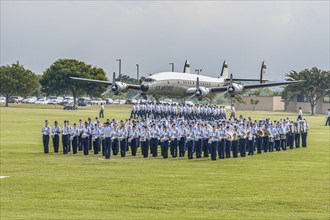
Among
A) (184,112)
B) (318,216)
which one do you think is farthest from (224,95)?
(318,216)

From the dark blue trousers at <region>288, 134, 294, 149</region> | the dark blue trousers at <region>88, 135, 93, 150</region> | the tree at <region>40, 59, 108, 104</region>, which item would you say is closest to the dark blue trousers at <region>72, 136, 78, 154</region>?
the dark blue trousers at <region>88, 135, 93, 150</region>

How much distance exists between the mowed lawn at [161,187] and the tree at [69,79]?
79.3 metres

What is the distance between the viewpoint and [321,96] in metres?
127

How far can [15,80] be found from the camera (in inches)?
4702

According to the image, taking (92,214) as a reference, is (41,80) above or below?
above

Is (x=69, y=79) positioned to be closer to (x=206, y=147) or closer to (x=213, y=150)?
(x=206, y=147)

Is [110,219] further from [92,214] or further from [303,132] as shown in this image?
[303,132]

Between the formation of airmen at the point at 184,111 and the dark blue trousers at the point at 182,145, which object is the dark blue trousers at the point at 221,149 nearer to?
the dark blue trousers at the point at 182,145

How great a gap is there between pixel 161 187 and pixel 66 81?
95614mm

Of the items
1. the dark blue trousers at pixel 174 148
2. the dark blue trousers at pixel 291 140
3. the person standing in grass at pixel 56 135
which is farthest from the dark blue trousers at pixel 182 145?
the dark blue trousers at pixel 291 140

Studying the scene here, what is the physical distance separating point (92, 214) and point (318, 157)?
20.9 metres

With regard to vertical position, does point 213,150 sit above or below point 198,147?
below

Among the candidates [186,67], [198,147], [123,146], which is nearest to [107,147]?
[123,146]

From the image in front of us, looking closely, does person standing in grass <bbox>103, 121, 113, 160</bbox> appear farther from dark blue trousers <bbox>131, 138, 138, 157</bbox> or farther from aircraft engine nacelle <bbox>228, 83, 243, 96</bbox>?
aircraft engine nacelle <bbox>228, 83, 243, 96</bbox>
